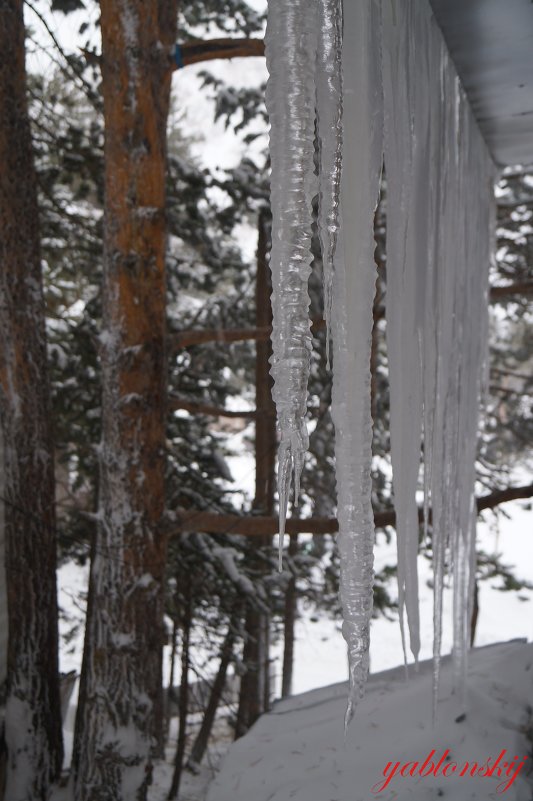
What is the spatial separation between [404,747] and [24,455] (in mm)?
2990

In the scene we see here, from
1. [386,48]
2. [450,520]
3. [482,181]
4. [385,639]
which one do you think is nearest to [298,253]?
[386,48]

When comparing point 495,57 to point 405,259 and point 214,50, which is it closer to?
point 405,259

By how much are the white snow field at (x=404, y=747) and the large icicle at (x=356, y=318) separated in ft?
3.05

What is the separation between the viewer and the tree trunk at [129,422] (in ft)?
11.9

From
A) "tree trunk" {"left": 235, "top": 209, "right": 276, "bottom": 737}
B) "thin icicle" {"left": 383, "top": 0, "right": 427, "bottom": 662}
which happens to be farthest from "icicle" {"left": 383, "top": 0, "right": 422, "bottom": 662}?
"tree trunk" {"left": 235, "top": 209, "right": 276, "bottom": 737}

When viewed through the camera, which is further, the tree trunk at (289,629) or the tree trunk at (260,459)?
the tree trunk at (289,629)

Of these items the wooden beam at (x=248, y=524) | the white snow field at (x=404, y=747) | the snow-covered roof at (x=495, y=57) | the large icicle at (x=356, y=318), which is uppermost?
the snow-covered roof at (x=495, y=57)

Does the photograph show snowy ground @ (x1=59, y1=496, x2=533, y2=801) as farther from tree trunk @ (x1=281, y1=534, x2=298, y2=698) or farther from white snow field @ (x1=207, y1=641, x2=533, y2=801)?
white snow field @ (x1=207, y1=641, x2=533, y2=801)

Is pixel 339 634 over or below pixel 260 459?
below

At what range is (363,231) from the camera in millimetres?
1645

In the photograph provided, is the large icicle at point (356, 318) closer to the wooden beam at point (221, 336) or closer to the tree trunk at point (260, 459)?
the wooden beam at point (221, 336)

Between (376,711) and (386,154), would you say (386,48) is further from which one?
(376,711)
